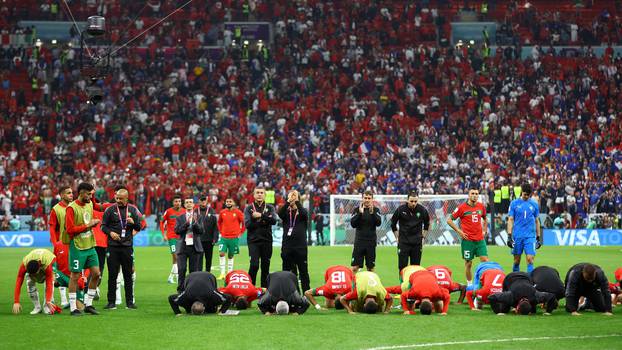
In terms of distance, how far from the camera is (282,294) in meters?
14.7

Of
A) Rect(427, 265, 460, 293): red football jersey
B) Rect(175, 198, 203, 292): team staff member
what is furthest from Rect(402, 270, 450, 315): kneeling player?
Rect(175, 198, 203, 292): team staff member

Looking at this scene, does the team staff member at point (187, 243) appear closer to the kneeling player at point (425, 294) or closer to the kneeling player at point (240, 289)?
the kneeling player at point (240, 289)

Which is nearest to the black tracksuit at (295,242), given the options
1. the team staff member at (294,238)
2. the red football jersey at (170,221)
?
the team staff member at (294,238)

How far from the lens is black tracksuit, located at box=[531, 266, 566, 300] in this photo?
14.8 metres

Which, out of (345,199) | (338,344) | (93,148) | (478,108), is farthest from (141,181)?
(338,344)

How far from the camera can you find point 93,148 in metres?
44.4

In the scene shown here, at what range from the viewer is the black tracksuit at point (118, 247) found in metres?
15.8

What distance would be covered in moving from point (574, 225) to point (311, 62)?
60.7ft

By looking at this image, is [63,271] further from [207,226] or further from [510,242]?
[510,242]

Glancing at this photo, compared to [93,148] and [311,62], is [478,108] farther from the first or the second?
[93,148]

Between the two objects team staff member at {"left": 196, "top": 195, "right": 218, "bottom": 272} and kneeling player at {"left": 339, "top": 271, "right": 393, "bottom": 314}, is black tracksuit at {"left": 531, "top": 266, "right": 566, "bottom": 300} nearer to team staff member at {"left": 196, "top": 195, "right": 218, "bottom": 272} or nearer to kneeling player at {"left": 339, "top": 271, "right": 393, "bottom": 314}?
kneeling player at {"left": 339, "top": 271, "right": 393, "bottom": 314}

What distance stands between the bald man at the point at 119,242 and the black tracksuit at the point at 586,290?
7396 mm

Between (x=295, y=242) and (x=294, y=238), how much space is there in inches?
3.1

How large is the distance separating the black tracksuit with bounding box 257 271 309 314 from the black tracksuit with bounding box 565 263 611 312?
4.22 metres
